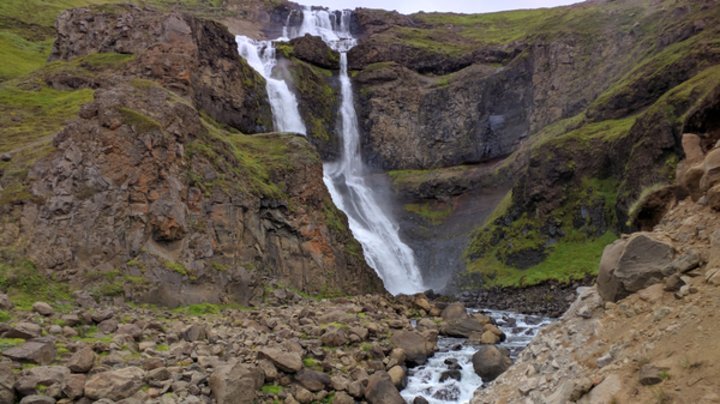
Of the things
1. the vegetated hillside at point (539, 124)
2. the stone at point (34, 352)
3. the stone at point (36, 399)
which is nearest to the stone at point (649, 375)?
the stone at point (36, 399)

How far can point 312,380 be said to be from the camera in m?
17.7

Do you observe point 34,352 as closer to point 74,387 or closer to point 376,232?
point 74,387

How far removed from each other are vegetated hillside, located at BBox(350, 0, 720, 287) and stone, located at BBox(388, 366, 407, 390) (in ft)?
72.9

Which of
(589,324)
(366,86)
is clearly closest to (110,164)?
(589,324)

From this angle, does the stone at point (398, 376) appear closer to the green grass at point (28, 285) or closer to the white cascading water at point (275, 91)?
the green grass at point (28, 285)

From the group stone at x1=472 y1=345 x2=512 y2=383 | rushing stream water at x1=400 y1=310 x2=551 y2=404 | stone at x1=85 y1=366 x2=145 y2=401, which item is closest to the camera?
stone at x1=85 y1=366 x2=145 y2=401

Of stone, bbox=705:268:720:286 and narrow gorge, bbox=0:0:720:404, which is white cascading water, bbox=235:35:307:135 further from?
stone, bbox=705:268:720:286

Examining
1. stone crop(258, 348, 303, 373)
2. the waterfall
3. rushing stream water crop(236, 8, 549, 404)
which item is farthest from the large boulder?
the waterfall

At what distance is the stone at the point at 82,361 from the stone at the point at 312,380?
660 centimetres

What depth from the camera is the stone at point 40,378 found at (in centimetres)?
1280

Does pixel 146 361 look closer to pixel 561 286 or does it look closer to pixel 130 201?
pixel 130 201

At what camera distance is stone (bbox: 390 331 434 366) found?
23.5 meters

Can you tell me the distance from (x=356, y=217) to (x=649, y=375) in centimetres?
5631

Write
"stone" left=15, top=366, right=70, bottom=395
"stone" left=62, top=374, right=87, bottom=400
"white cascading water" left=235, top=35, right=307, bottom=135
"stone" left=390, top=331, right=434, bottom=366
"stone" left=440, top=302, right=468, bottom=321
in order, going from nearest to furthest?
"stone" left=15, top=366, right=70, bottom=395 < "stone" left=62, top=374, right=87, bottom=400 < "stone" left=390, top=331, right=434, bottom=366 < "stone" left=440, top=302, right=468, bottom=321 < "white cascading water" left=235, top=35, right=307, bottom=135
